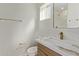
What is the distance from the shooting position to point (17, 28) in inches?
51.9

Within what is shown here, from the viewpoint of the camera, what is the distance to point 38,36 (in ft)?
4.34

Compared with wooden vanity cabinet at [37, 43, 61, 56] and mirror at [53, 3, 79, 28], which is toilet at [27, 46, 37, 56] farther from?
mirror at [53, 3, 79, 28]

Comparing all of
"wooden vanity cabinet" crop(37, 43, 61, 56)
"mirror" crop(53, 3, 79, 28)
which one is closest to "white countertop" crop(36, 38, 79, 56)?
"wooden vanity cabinet" crop(37, 43, 61, 56)

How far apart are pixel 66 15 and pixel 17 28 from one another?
18.7 inches

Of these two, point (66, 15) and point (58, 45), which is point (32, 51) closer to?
point (58, 45)

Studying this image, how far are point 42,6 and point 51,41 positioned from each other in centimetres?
34

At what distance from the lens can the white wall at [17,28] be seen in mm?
1307

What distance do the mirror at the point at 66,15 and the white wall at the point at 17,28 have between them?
7.9 inches

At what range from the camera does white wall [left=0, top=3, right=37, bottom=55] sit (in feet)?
4.29

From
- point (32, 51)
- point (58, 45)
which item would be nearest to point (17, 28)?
point (32, 51)

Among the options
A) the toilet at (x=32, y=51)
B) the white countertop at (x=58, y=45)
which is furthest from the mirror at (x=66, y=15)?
the toilet at (x=32, y=51)

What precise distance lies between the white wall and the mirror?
0.66 ft

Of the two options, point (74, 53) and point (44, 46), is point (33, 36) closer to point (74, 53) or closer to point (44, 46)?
point (44, 46)

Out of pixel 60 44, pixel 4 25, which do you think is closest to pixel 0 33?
pixel 4 25
